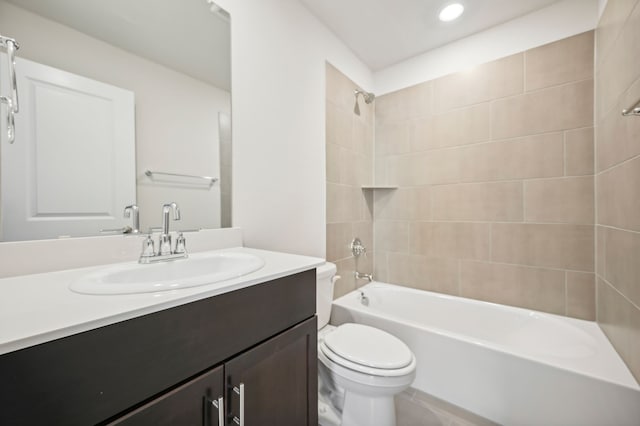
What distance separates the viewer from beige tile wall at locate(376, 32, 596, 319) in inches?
64.1

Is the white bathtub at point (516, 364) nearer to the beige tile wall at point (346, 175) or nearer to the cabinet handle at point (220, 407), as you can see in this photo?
the beige tile wall at point (346, 175)

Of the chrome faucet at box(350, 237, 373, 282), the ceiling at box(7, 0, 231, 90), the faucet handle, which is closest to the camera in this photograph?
the ceiling at box(7, 0, 231, 90)

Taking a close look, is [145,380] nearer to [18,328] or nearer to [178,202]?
[18,328]

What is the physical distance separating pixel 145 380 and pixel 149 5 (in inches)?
52.7

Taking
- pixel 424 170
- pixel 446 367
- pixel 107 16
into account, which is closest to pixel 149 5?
pixel 107 16

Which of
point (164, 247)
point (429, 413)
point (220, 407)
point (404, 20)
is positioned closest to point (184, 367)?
point (220, 407)

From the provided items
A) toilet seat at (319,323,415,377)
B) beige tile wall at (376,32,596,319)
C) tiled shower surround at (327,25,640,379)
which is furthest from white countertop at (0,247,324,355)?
beige tile wall at (376,32,596,319)

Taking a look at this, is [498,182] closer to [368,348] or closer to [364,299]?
[364,299]

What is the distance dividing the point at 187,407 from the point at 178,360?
113 millimetres

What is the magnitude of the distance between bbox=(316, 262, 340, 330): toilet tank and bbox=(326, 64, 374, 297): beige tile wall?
1.16 ft

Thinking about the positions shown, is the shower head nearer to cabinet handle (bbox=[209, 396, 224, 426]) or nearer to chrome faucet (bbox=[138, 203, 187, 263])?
chrome faucet (bbox=[138, 203, 187, 263])

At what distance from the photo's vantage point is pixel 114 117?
0.95m

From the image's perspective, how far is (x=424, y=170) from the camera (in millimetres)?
2199

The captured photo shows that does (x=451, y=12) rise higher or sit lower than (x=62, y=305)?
higher
